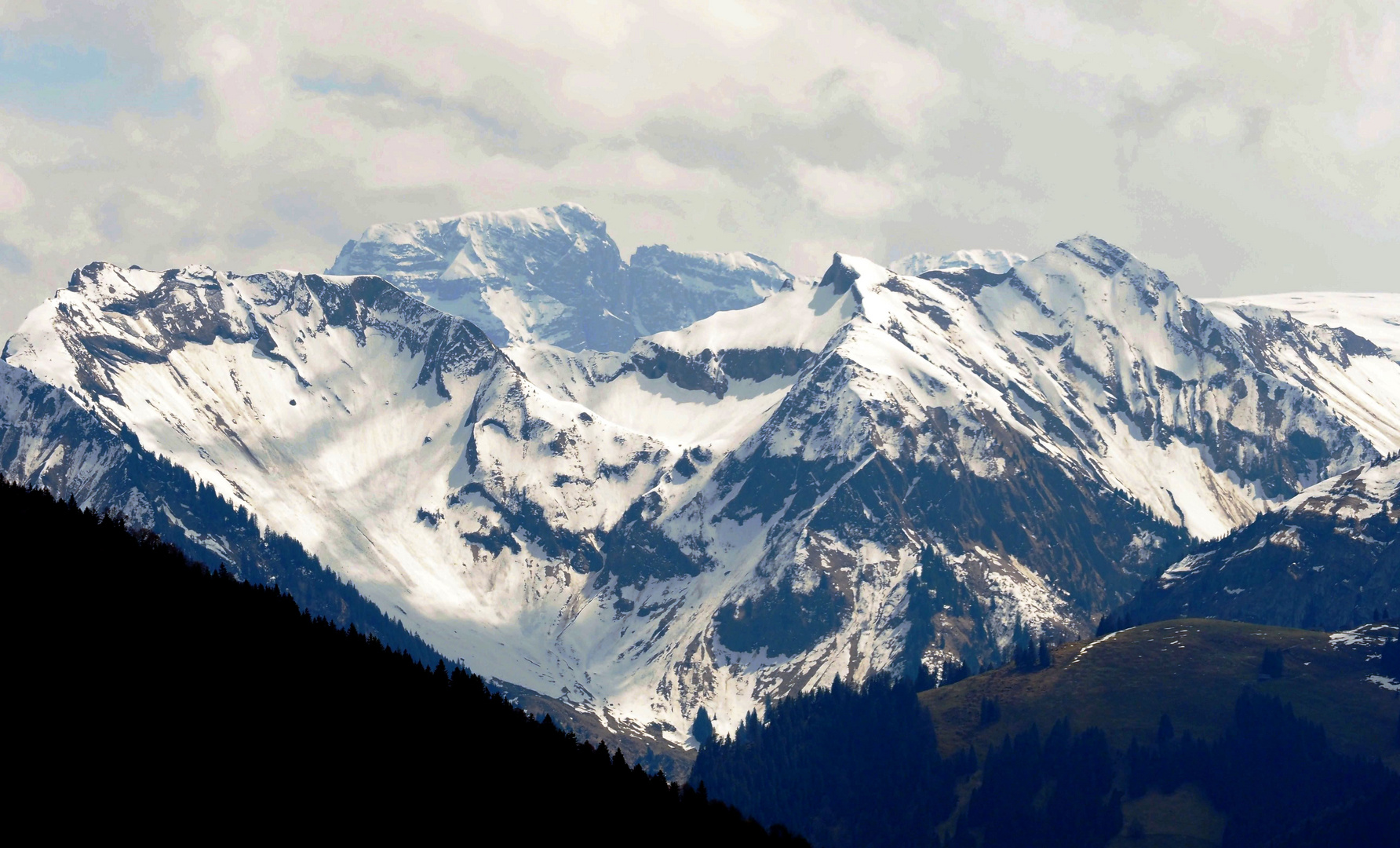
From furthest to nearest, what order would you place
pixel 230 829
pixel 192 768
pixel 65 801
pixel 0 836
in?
pixel 192 768
pixel 230 829
pixel 65 801
pixel 0 836

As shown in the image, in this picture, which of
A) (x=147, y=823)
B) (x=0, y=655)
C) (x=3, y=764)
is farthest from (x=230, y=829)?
(x=0, y=655)

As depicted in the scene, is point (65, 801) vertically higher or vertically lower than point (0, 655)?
lower

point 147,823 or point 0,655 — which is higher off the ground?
point 0,655

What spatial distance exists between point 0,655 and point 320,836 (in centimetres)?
4104

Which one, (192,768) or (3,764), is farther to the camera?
(192,768)

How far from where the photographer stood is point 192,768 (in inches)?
7490

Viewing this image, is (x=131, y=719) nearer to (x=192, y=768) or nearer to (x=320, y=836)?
(x=192, y=768)

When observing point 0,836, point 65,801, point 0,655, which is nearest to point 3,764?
point 65,801

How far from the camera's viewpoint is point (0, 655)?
639 feet

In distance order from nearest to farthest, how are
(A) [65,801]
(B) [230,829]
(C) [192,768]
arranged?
1. (A) [65,801]
2. (B) [230,829]
3. (C) [192,768]

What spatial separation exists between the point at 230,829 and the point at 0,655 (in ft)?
123

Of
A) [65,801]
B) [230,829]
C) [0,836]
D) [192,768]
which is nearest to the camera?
[0,836]

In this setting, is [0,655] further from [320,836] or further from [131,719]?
[320,836]

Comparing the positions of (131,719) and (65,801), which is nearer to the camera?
(65,801)
